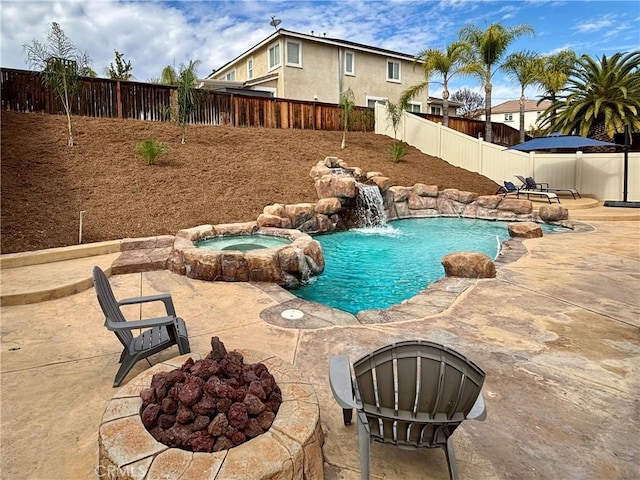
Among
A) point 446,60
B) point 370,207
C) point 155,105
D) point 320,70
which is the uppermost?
point 320,70

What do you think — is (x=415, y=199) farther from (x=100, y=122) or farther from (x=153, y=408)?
(x=153, y=408)

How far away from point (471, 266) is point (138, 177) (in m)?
8.25

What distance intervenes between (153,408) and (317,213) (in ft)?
27.2

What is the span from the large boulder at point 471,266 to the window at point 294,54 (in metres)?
17.2

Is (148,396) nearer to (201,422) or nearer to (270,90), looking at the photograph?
(201,422)

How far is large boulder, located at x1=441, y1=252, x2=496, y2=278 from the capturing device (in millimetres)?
5363

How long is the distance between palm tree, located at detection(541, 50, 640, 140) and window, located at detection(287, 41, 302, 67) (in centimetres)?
1314

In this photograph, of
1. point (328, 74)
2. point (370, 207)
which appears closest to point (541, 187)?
point (370, 207)

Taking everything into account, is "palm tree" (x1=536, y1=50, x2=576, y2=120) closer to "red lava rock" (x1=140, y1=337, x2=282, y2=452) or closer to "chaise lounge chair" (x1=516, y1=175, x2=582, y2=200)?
"chaise lounge chair" (x1=516, y1=175, x2=582, y2=200)

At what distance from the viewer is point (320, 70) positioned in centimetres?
2045

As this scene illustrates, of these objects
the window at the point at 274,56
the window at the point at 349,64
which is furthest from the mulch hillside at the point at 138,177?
the window at the point at 349,64

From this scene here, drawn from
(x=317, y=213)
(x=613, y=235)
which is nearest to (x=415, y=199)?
(x=317, y=213)

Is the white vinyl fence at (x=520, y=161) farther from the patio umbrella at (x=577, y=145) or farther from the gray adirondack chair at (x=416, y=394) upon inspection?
the gray adirondack chair at (x=416, y=394)

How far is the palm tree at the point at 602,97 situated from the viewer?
15547mm
